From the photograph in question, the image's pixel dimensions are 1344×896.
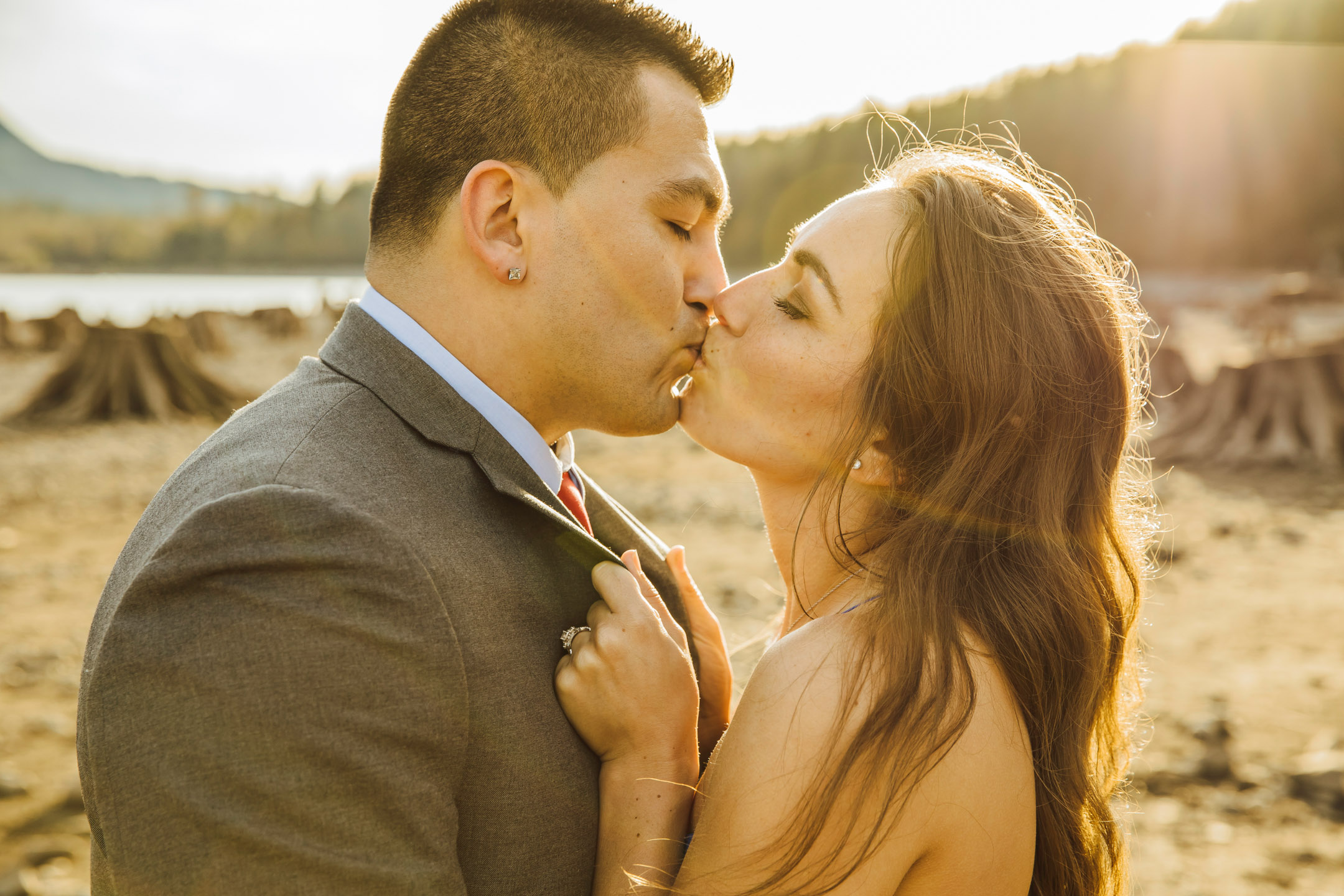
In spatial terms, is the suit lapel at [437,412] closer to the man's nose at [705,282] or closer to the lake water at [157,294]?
the man's nose at [705,282]

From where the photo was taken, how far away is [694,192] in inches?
93.4

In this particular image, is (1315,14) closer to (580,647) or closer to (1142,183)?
(1142,183)

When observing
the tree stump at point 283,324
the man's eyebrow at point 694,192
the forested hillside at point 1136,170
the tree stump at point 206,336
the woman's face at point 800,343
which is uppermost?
the forested hillside at point 1136,170

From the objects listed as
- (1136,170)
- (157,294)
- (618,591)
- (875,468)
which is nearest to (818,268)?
(875,468)

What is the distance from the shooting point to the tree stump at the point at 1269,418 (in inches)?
486

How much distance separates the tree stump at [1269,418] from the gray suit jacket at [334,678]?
1310 cm

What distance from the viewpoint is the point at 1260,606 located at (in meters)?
7.57

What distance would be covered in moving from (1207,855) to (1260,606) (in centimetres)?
406

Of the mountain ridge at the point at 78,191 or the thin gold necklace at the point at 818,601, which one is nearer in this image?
the thin gold necklace at the point at 818,601

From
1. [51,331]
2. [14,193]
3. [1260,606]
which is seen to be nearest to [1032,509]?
[1260,606]

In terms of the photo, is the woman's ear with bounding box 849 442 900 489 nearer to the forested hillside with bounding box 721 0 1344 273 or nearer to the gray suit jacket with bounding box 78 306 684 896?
the gray suit jacket with bounding box 78 306 684 896

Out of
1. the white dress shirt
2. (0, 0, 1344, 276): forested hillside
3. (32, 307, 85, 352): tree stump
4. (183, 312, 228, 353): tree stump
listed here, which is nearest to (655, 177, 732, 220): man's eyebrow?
the white dress shirt

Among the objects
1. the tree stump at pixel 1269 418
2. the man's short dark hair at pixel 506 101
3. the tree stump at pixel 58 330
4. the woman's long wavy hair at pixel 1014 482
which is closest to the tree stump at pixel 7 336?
the tree stump at pixel 58 330

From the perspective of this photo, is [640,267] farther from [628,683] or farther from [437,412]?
[628,683]
